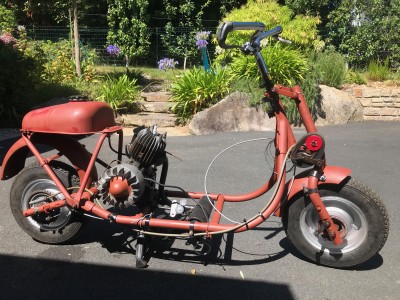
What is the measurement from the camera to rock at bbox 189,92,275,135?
327 inches

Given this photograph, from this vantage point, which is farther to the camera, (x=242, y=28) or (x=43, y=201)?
(x=43, y=201)

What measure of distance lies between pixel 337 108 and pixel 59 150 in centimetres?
707

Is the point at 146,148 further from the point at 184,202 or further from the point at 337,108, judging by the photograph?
the point at 337,108

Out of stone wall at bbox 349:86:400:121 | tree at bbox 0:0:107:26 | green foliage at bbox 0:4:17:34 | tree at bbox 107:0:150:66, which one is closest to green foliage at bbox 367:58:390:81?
stone wall at bbox 349:86:400:121

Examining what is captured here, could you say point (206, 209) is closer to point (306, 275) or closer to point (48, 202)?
point (306, 275)

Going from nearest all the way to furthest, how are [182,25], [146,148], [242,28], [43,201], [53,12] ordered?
[242,28]
[146,148]
[43,201]
[182,25]
[53,12]

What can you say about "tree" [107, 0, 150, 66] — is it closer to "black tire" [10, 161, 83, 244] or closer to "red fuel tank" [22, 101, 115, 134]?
"black tire" [10, 161, 83, 244]

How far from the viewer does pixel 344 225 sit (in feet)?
10.2

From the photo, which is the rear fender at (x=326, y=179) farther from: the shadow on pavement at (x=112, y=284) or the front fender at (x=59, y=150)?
the front fender at (x=59, y=150)

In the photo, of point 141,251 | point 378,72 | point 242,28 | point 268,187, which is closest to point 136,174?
point 141,251

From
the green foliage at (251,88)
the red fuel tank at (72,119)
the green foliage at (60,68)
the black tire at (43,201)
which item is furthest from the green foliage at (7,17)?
the red fuel tank at (72,119)

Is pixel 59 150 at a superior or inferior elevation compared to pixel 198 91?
superior

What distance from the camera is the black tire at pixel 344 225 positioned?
9.90ft

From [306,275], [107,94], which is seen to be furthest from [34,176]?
[107,94]
